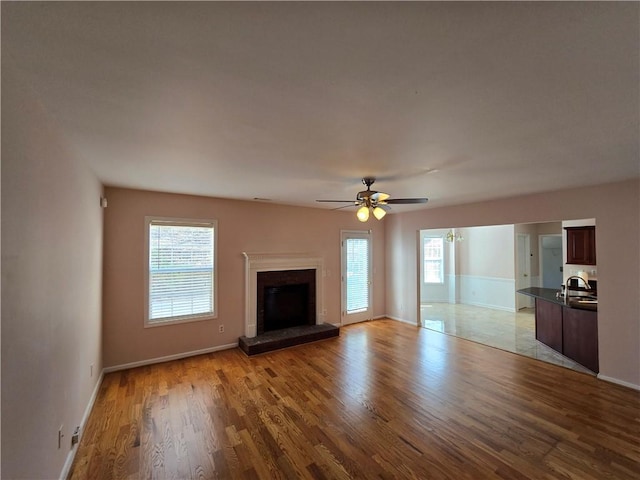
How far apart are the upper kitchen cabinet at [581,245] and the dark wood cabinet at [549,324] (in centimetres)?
158

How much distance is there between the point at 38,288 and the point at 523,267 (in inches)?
364

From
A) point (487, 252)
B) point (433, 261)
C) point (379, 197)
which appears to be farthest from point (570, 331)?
point (433, 261)

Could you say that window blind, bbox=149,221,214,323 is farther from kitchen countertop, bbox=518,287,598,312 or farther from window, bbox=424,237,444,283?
window, bbox=424,237,444,283

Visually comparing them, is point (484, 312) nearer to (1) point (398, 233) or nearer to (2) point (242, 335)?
(1) point (398, 233)

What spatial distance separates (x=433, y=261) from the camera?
859 centimetres

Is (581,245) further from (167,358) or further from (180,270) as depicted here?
(167,358)

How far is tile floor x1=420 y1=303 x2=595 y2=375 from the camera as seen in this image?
14.6 feet

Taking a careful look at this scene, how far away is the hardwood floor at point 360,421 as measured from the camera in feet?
6.98

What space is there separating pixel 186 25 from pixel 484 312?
8.30m

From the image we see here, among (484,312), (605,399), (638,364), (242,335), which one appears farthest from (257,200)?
(484,312)

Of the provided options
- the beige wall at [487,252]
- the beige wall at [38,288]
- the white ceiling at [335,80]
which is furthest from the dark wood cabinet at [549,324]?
the beige wall at [38,288]

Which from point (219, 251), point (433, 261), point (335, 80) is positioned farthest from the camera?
point (433, 261)

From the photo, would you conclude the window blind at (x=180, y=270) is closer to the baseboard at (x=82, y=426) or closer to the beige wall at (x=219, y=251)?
the beige wall at (x=219, y=251)

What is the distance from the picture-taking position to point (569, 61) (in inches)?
48.2
